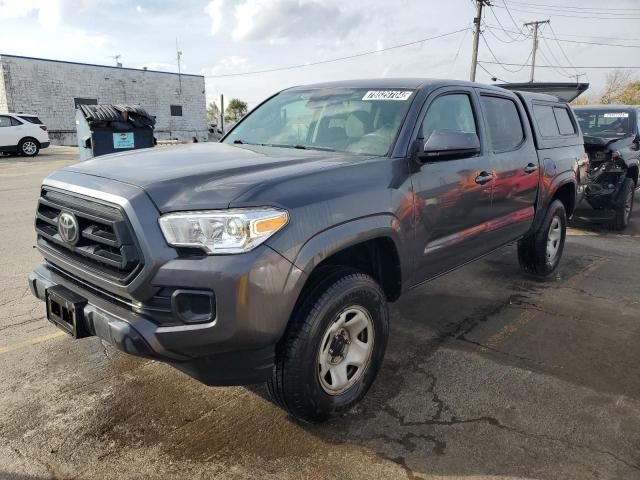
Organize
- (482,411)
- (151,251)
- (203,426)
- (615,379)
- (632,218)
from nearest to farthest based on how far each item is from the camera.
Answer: (151,251), (203,426), (482,411), (615,379), (632,218)

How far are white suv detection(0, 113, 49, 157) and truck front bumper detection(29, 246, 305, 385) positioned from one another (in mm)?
19623

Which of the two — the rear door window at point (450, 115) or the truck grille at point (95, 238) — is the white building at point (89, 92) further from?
the rear door window at point (450, 115)

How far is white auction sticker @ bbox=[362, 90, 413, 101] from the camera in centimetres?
344

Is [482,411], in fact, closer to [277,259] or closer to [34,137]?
[277,259]

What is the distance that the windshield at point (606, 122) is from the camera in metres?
8.45

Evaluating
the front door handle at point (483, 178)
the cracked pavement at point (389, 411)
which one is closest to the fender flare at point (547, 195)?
the cracked pavement at point (389, 411)

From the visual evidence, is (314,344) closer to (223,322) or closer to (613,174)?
(223,322)

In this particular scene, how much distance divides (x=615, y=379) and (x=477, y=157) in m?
1.76

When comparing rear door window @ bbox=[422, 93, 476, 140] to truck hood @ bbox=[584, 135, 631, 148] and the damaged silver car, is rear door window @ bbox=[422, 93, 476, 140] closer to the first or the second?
the damaged silver car

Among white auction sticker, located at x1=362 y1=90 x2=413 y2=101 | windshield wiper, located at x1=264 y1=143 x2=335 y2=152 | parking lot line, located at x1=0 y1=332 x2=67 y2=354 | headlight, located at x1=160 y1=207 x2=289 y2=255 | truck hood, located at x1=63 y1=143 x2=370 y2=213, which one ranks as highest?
white auction sticker, located at x1=362 y1=90 x2=413 y2=101

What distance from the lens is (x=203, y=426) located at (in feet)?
9.05

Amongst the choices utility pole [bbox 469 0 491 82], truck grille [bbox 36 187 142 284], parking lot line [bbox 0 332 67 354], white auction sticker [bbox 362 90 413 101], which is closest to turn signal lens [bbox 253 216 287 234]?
truck grille [bbox 36 187 142 284]

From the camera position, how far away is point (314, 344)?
2.52 m

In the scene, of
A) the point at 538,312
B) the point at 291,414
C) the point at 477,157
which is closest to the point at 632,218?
the point at 538,312
